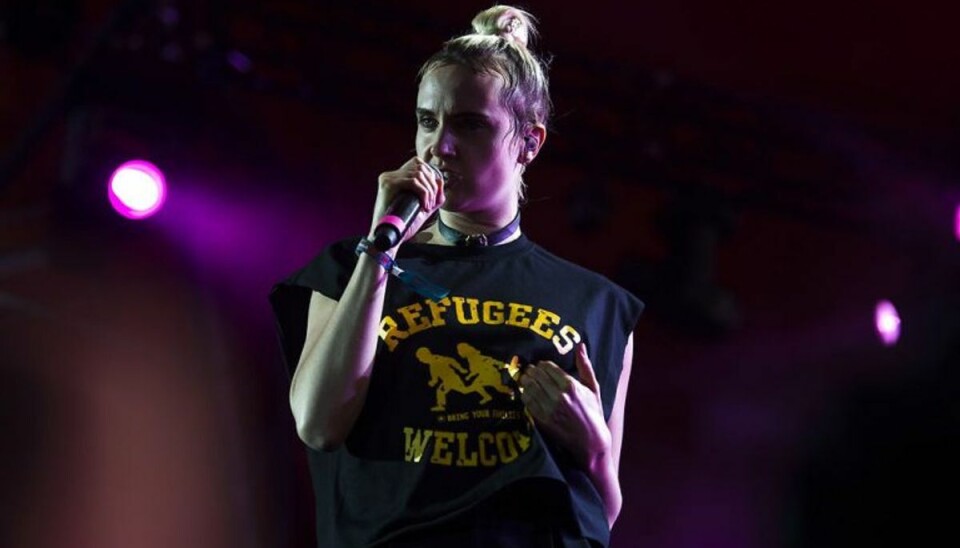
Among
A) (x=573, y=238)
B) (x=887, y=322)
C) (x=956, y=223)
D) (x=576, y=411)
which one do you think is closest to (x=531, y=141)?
(x=576, y=411)

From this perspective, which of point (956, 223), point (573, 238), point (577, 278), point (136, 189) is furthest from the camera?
point (573, 238)

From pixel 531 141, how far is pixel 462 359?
1.19ft

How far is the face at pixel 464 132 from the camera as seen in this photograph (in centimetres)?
172

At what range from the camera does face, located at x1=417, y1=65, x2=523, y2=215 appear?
1719mm

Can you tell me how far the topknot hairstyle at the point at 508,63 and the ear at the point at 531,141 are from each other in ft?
0.03

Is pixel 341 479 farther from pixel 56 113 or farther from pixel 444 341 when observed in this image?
pixel 56 113

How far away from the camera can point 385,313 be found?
5.55 feet

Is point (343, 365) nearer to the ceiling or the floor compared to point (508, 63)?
nearer to the floor

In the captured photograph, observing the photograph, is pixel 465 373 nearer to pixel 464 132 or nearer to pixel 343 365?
pixel 343 365

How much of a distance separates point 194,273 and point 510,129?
2938 mm

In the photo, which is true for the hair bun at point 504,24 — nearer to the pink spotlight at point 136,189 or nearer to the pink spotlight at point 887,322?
the pink spotlight at point 136,189

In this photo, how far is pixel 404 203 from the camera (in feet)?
5.24

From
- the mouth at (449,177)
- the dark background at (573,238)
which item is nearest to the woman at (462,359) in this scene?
the mouth at (449,177)

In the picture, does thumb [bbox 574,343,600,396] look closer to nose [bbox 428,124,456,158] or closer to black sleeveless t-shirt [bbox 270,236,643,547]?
black sleeveless t-shirt [bbox 270,236,643,547]
